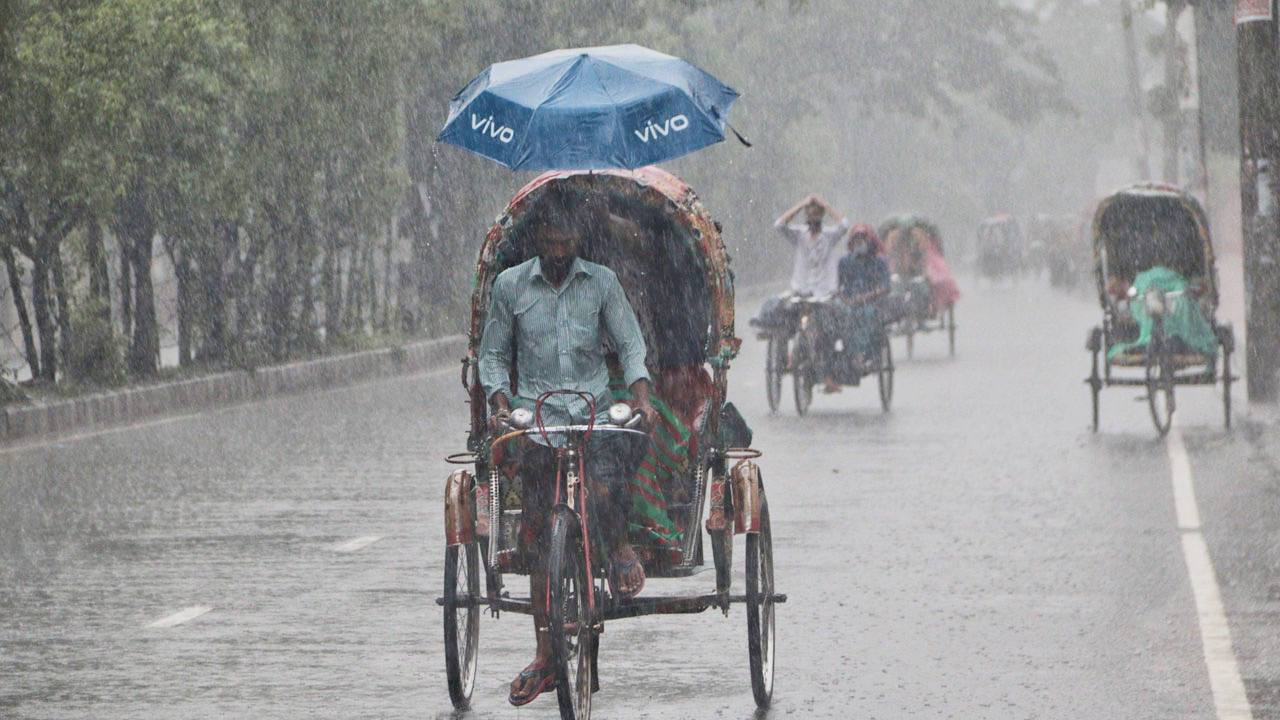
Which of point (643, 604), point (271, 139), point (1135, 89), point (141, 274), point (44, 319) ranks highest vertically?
point (1135, 89)

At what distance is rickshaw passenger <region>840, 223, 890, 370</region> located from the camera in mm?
19219

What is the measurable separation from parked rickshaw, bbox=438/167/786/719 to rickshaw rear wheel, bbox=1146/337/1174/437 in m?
8.62

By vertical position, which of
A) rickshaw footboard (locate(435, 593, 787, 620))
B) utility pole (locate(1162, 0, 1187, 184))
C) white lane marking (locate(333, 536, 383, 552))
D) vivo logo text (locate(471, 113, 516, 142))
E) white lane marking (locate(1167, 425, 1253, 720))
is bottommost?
white lane marking (locate(1167, 425, 1253, 720))

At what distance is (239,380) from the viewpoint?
72.8 feet

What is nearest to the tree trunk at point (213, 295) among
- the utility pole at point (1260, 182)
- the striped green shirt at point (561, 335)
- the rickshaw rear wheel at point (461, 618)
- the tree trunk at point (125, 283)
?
the tree trunk at point (125, 283)

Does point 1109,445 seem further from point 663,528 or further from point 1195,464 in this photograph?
point 663,528

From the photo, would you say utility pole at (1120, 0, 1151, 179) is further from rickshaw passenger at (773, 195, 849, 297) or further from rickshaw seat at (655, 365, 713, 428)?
rickshaw seat at (655, 365, 713, 428)

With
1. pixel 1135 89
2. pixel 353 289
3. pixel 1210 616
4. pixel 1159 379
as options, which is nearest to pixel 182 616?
pixel 1210 616

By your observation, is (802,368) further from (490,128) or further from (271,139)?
(490,128)

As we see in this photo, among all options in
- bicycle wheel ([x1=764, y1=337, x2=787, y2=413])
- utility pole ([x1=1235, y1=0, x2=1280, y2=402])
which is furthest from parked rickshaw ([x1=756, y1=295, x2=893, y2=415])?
utility pole ([x1=1235, y1=0, x2=1280, y2=402])

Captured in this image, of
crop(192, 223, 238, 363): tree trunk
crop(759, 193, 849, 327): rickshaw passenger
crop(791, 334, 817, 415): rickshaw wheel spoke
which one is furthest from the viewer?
crop(192, 223, 238, 363): tree trunk

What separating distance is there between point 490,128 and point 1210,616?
11.4 ft

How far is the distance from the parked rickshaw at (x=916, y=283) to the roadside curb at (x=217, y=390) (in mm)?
6036

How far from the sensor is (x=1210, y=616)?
8641 mm
